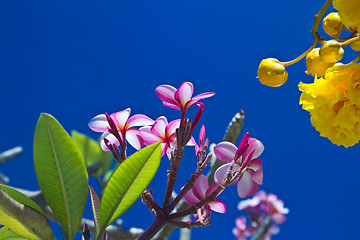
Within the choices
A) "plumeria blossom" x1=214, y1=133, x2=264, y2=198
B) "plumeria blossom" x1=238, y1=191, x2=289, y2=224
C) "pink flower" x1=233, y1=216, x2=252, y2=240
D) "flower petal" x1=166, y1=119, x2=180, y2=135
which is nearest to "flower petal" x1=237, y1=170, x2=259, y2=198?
"plumeria blossom" x1=214, y1=133, x2=264, y2=198

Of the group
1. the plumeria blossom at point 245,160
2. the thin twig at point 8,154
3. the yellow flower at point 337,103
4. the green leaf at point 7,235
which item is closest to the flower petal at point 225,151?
the plumeria blossom at point 245,160

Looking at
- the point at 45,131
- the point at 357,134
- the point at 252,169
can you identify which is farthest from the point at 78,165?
the point at 357,134

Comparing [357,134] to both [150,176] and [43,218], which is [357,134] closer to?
[150,176]

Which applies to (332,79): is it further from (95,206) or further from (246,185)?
(95,206)

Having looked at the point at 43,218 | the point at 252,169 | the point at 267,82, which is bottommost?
the point at 43,218

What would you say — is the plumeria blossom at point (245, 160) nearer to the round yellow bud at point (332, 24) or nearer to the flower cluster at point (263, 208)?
the round yellow bud at point (332, 24)

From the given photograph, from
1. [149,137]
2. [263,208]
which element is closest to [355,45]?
[149,137]
